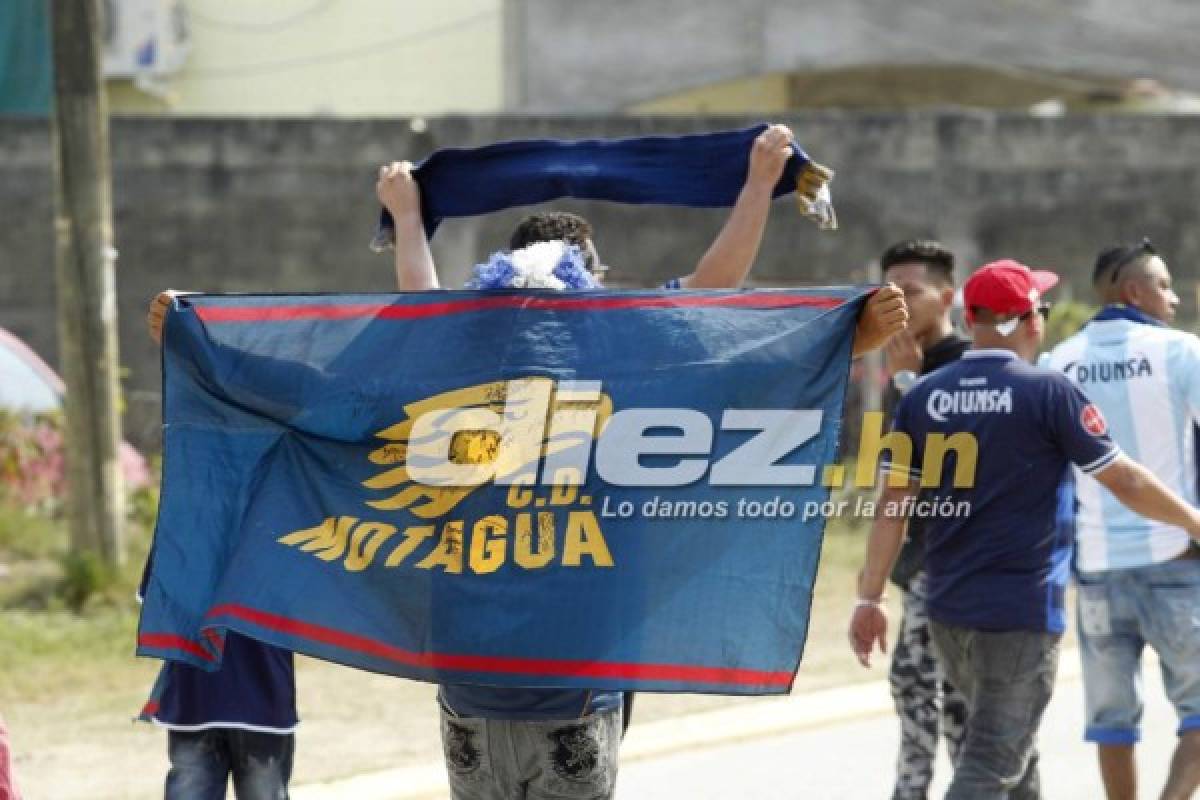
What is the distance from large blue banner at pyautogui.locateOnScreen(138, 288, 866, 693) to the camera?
5.45m

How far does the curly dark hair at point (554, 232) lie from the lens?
5.77 metres

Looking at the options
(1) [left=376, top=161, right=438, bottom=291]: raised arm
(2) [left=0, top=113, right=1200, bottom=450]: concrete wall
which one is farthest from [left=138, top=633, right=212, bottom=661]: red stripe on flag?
(2) [left=0, top=113, right=1200, bottom=450]: concrete wall

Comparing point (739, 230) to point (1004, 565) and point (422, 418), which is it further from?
point (1004, 565)

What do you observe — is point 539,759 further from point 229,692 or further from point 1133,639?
point 1133,639

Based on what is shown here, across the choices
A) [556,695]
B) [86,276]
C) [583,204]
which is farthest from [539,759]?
[583,204]

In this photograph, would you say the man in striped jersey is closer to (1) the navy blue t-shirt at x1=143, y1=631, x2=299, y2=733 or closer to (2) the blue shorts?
(2) the blue shorts

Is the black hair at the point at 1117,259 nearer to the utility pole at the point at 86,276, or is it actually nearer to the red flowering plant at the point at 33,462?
the utility pole at the point at 86,276

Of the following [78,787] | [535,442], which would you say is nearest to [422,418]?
[535,442]

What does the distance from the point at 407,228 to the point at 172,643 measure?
1.37 meters

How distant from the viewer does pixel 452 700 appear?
550 centimetres

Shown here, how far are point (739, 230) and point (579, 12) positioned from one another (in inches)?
1017

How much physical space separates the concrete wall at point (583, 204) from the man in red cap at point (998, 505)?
1335cm

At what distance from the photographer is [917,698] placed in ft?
25.8

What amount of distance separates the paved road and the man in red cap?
7.13ft
